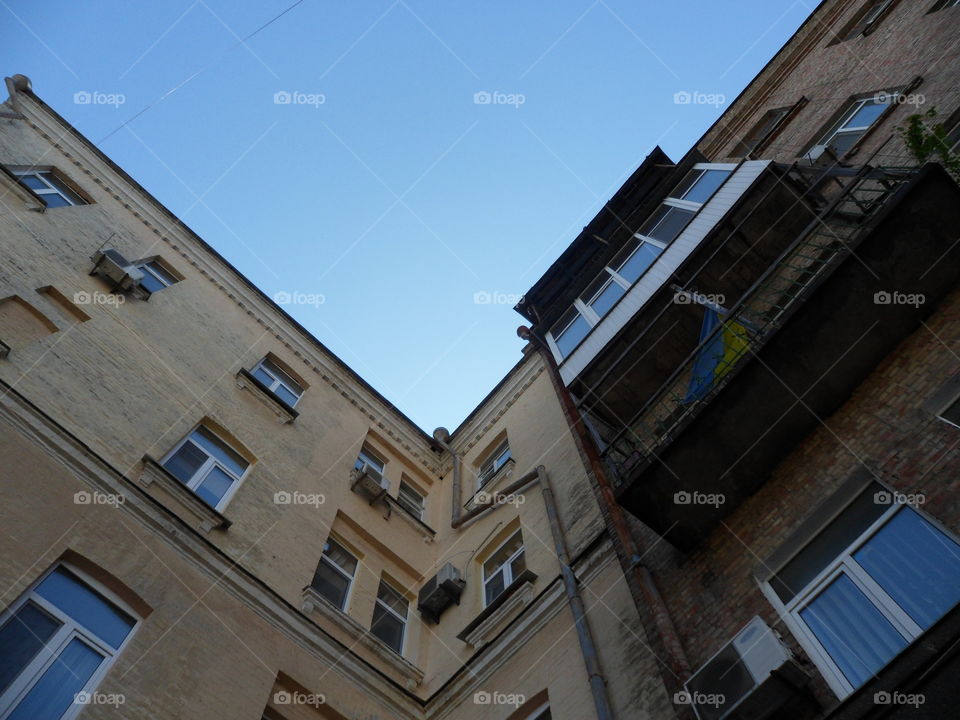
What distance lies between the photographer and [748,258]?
9.96m

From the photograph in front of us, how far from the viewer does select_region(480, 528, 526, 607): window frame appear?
1122cm

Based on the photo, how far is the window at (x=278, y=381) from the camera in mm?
13789

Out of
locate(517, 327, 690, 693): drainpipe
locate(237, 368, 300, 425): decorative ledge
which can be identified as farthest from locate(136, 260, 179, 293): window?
locate(517, 327, 690, 693): drainpipe

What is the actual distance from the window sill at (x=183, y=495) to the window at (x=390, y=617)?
2.84m

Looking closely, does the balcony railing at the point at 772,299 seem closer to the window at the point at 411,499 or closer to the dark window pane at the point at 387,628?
the dark window pane at the point at 387,628

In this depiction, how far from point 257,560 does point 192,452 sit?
1943 mm

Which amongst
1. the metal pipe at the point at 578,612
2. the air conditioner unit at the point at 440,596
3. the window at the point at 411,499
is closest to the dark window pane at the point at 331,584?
the air conditioner unit at the point at 440,596

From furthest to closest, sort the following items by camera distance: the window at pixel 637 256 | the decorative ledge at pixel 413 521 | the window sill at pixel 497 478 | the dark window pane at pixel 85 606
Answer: the window sill at pixel 497 478, the decorative ledge at pixel 413 521, the window at pixel 637 256, the dark window pane at pixel 85 606

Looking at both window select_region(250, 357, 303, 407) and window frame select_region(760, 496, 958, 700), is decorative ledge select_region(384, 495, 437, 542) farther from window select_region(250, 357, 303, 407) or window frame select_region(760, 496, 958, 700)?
window frame select_region(760, 496, 958, 700)

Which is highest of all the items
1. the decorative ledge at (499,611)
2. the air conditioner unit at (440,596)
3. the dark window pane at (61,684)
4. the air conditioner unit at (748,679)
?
the air conditioner unit at (440,596)

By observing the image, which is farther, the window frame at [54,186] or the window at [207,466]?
the window frame at [54,186]

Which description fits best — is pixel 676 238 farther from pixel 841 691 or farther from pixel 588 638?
pixel 841 691

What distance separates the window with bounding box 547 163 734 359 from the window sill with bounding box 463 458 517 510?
2454mm

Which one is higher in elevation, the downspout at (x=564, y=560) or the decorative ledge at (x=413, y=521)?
the decorative ledge at (x=413, y=521)
